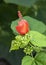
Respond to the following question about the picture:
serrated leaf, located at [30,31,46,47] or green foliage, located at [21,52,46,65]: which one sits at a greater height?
serrated leaf, located at [30,31,46,47]

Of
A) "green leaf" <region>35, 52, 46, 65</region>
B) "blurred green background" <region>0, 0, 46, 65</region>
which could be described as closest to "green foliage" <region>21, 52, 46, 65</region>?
"green leaf" <region>35, 52, 46, 65</region>

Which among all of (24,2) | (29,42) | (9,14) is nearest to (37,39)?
(29,42)

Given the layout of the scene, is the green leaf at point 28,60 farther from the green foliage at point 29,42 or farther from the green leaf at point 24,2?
the green leaf at point 24,2

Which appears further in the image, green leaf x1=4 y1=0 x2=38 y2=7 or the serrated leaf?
green leaf x1=4 y1=0 x2=38 y2=7

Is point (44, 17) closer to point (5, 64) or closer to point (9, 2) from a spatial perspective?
point (9, 2)

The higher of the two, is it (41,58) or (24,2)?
(41,58)

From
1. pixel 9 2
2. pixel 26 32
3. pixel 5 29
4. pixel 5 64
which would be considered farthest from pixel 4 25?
pixel 26 32

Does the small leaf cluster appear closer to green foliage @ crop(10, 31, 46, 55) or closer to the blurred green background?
green foliage @ crop(10, 31, 46, 55)

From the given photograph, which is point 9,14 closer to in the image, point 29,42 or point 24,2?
point 24,2
